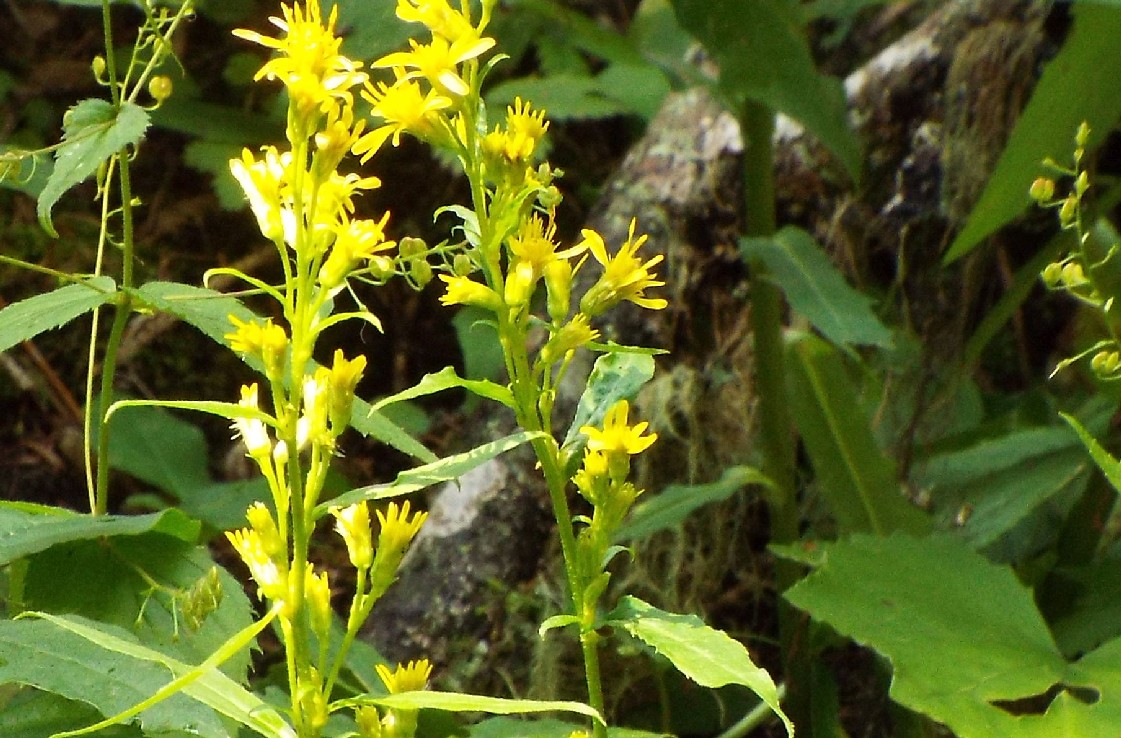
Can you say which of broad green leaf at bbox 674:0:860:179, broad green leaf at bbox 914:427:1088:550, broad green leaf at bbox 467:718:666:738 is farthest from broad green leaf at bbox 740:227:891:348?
broad green leaf at bbox 467:718:666:738

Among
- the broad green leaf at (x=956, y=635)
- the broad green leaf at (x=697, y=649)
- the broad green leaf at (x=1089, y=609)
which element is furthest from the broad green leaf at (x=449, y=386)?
the broad green leaf at (x=1089, y=609)

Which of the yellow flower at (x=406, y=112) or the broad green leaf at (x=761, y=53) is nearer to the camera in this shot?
the yellow flower at (x=406, y=112)

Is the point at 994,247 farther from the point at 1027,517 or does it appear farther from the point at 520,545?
the point at 520,545

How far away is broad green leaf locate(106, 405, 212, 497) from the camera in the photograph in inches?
61.4

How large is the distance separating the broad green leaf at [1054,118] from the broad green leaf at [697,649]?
849 mm

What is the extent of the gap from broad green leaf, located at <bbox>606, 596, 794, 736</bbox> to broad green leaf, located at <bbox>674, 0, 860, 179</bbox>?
2.46 ft

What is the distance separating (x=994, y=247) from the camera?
6.15 feet

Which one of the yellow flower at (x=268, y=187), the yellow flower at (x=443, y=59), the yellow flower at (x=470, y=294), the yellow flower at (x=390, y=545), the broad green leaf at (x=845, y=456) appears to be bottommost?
the broad green leaf at (x=845, y=456)

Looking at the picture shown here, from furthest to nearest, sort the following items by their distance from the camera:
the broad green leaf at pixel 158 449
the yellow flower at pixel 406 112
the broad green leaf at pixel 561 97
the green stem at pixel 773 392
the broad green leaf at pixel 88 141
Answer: the broad green leaf at pixel 561 97
the broad green leaf at pixel 158 449
the green stem at pixel 773 392
the broad green leaf at pixel 88 141
the yellow flower at pixel 406 112

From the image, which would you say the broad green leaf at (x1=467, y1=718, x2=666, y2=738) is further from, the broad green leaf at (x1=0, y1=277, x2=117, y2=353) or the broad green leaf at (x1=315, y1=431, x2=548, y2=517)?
the broad green leaf at (x1=0, y1=277, x2=117, y2=353)

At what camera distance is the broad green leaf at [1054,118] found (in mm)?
1320

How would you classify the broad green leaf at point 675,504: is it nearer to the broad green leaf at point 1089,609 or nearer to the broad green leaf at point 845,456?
the broad green leaf at point 845,456

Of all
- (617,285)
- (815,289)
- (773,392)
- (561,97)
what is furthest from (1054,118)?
(617,285)

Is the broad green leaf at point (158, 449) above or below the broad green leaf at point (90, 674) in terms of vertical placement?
above
